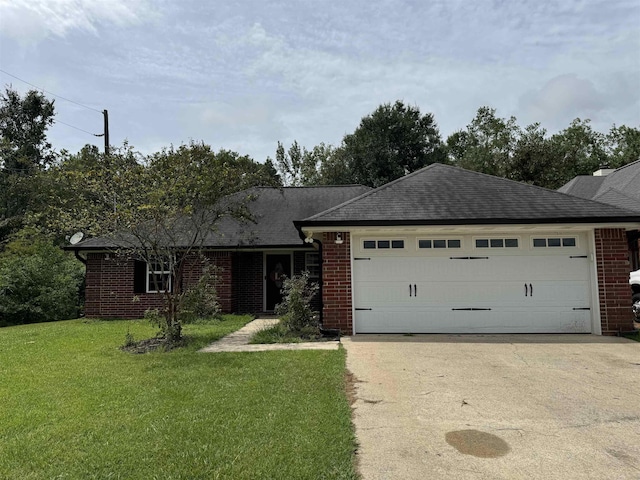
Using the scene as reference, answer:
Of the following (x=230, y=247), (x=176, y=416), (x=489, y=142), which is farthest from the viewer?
(x=489, y=142)

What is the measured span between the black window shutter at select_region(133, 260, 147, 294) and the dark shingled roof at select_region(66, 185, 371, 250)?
124 cm

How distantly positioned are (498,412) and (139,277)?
11.8 metres

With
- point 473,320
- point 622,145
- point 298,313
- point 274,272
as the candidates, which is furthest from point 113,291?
point 622,145

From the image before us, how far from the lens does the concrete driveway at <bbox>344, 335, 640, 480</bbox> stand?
9.93 feet

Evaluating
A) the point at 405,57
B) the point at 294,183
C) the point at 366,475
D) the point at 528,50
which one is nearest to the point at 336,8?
the point at 405,57

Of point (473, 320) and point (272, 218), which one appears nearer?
point (473, 320)

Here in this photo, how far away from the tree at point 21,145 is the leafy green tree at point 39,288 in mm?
14354

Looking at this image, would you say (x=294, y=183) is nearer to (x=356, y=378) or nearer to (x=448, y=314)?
(x=448, y=314)

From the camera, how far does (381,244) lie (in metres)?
8.89

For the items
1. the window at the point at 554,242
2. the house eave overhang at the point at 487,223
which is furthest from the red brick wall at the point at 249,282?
the window at the point at 554,242

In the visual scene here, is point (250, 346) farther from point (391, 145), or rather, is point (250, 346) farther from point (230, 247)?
point (391, 145)

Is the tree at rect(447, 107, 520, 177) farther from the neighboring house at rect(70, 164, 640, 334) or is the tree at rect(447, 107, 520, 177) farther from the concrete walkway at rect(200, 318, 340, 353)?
the concrete walkway at rect(200, 318, 340, 353)

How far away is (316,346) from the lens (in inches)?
293

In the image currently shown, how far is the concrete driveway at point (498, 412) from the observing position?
119 inches
